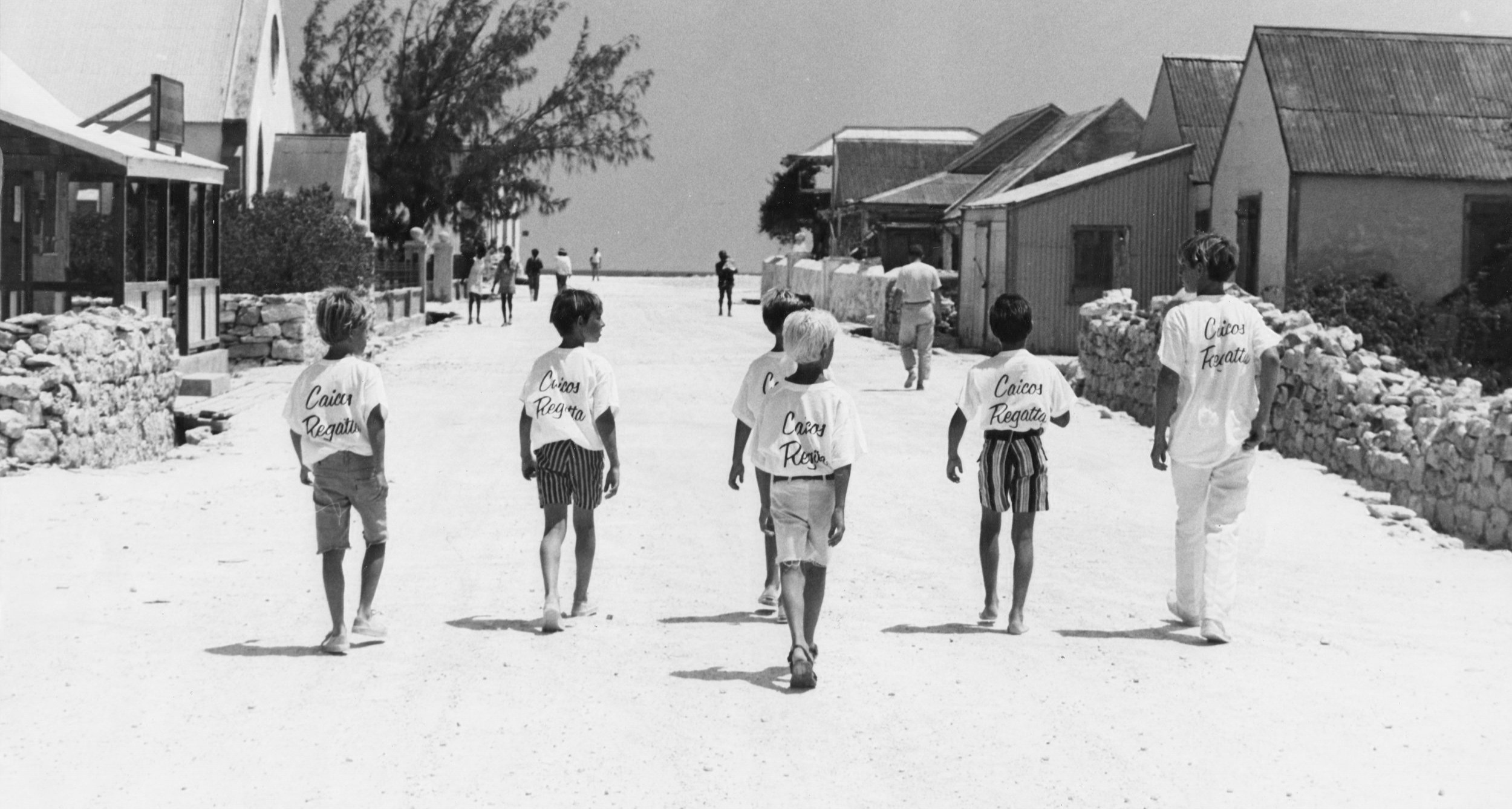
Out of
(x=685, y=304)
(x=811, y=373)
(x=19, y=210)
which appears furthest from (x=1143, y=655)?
(x=685, y=304)

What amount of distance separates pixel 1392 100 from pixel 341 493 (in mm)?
20515

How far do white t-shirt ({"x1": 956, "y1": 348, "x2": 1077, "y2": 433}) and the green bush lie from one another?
20.0 metres

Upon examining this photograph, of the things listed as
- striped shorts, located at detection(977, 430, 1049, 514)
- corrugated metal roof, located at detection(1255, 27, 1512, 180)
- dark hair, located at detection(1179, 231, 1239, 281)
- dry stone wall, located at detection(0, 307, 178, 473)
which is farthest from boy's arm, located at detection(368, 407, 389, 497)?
corrugated metal roof, located at detection(1255, 27, 1512, 180)

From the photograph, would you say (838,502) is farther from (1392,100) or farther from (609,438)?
(1392,100)

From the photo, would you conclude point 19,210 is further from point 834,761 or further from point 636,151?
point 636,151

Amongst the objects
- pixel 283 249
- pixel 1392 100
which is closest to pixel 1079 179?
pixel 1392 100

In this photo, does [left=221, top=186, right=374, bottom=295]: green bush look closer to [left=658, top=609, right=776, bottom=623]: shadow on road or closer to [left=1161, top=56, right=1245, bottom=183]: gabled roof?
[left=1161, top=56, right=1245, bottom=183]: gabled roof

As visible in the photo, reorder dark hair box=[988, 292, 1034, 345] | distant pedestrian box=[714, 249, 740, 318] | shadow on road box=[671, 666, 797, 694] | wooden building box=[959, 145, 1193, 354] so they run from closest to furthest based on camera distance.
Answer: shadow on road box=[671, 666, 797, 694]
dark hair box=[988, 292, 1034, 345]
wooden building box=[959, 145, 1193, 354]
distant pedestrian box=[714, 249, 740, 318]

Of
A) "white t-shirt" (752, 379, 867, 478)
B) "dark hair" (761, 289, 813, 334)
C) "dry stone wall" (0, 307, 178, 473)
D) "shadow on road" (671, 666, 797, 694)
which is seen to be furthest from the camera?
"dry stone wall" (0, 307, 178, 473)

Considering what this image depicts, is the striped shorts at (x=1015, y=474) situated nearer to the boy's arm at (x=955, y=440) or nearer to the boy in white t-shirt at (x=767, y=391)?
the boy's arm at (x=955, y=440)

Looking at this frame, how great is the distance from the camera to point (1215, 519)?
8195mm

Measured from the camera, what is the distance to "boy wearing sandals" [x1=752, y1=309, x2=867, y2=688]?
7152 millimetres

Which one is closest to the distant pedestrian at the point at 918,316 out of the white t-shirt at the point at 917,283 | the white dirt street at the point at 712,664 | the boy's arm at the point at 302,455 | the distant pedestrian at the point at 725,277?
the white t-shirt at the point at 917,283

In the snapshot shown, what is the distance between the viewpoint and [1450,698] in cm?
731
